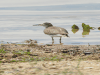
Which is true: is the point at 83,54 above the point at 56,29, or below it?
below

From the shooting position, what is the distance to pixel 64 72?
5477 millimetres

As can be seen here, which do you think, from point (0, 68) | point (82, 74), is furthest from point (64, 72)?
point (0, 68)

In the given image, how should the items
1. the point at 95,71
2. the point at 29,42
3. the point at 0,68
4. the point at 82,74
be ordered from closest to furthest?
the point at 82,74 → the point at 95,71 → the point at 0,68 → the point at 29,42

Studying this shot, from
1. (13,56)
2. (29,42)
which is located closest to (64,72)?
(13,56)

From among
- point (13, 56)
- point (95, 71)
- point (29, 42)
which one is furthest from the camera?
point (29, 42)

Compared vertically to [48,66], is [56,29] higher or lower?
higher

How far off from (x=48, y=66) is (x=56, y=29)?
21.3ft

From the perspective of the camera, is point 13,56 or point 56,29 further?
point 56,29

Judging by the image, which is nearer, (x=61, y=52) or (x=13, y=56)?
(x=13, y=56)

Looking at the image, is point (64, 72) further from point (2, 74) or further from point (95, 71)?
point (2, 74)

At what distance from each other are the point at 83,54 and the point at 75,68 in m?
2.48

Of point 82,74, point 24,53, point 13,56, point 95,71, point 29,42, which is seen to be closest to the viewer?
point 82,74

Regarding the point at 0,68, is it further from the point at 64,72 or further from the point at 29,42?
the point at 29,42

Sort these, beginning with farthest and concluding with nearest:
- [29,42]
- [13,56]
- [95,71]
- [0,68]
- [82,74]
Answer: [29,42]
[13,56]
[0,68]
[95,71]
[82,74]
